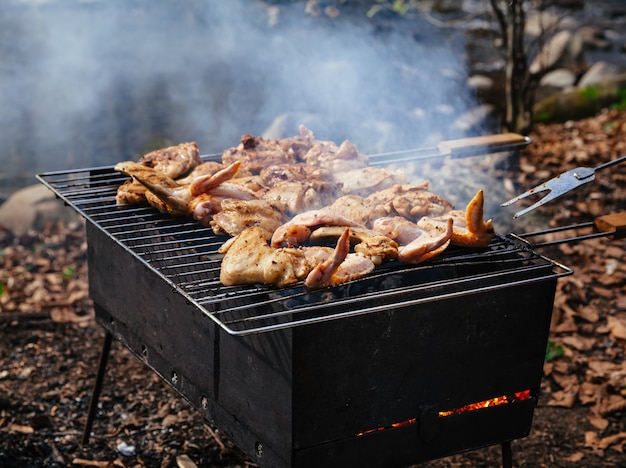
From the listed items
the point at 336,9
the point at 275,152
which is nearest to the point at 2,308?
the point at 275,152

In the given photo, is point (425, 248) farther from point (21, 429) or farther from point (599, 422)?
point (21, 429)

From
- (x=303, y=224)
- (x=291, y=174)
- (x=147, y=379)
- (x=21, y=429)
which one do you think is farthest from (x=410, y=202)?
(x=21, y=429)

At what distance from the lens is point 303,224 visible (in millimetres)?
3592

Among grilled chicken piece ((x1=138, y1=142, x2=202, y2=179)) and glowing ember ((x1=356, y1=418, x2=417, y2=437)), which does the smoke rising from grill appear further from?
glowing ember ((x1=356, y1=418, x2=417, y2=437))

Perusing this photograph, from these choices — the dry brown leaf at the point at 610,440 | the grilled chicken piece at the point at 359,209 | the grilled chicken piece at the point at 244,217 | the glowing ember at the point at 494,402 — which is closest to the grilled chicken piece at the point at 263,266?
the grilled chicken piece at the point at 244,217

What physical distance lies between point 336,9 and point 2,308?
271 inches

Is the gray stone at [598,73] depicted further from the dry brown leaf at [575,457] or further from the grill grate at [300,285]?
the grill grate at [300,285]

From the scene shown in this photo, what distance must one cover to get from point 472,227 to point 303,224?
29.9 inches

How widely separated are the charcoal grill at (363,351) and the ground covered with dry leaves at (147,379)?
1.33 metres

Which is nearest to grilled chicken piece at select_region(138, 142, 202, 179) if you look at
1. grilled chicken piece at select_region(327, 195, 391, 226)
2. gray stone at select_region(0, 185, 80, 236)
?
grilled chicken piece at select_region(327, 195, 391, 226)

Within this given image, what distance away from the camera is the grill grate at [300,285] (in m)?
3.01

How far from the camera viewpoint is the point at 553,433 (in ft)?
17.1

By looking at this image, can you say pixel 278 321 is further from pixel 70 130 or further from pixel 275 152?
pixel 70 130

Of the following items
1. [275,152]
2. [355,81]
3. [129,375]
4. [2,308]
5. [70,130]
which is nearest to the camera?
[275,152]
